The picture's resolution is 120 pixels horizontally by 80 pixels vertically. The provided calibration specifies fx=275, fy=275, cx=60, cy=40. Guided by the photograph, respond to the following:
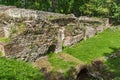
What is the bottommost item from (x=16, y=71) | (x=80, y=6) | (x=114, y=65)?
(x=114, y=65)

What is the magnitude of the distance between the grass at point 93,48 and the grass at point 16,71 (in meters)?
6.92

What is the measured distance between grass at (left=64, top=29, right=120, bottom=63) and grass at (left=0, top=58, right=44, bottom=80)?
6.92 metres

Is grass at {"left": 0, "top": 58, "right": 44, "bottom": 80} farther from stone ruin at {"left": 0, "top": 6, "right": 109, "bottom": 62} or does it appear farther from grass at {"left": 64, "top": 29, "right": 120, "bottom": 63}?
grass at {"left": 64, "top": 29, "right": 120, "bottom": 63}

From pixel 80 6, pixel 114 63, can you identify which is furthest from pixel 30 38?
pixel 80 6

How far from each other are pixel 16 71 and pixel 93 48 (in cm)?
1117

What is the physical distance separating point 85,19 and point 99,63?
15623 mm

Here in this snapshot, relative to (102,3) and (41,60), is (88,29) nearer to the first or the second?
(41,60)

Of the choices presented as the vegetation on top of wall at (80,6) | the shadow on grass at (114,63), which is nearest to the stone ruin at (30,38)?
the shadow on grass at (114,63)

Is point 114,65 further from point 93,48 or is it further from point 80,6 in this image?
point 80,6

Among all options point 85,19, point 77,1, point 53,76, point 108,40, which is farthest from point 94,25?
point 53,76

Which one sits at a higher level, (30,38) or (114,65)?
(30,38)

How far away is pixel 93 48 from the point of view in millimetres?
23016

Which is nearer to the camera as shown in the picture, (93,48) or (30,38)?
(30,38)

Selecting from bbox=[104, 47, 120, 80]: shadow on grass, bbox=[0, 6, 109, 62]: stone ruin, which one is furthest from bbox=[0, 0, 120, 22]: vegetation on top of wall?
bbox=[104, 47, 120, 80]: shadow on grass
